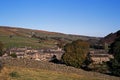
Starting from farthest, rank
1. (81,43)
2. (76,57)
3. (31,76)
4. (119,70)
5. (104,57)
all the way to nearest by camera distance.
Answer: (104,57) → (81,43) → (76,57) → (119,70) → (31,76)

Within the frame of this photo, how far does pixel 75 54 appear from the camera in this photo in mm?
53281

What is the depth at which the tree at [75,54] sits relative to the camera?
52.2m

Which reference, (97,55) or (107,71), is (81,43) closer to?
(107,71)

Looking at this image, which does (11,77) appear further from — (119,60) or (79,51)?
(79,51)

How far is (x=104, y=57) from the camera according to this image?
271 ft

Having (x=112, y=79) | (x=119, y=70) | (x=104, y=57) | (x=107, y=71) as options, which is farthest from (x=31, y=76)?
(x=104, y=57)

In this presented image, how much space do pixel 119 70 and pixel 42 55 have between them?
4480cm

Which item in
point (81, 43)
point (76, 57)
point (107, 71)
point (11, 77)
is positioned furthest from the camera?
point (81, 43)

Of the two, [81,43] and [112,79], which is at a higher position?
[81,43]

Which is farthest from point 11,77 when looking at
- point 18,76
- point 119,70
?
point 119,70

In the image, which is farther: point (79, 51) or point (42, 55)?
point (42, 55)

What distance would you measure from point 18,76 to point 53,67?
38.7 feet

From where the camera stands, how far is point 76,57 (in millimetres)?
52875

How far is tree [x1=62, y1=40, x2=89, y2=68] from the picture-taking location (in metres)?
52.2
